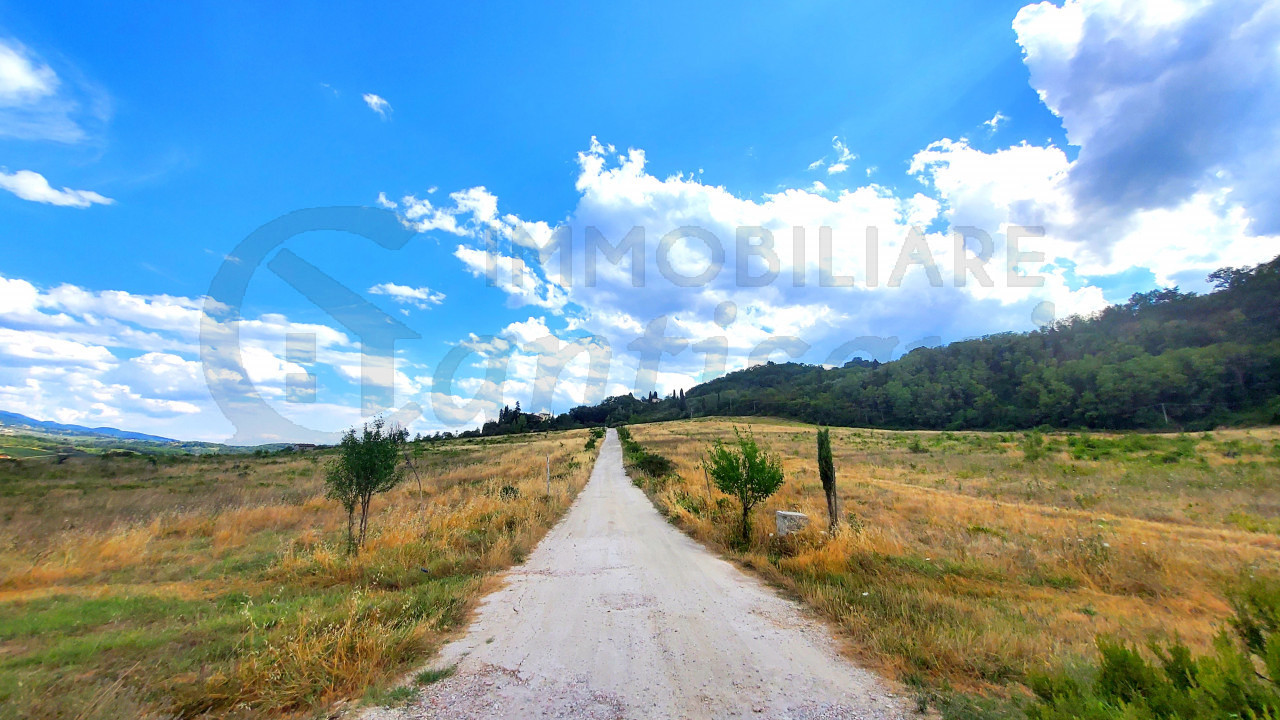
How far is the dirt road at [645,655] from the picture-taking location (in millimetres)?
4559

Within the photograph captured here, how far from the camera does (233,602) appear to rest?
8219 mm

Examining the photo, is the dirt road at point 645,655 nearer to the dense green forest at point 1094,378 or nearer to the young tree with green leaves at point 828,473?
the young tree with green leaves at point 828,473

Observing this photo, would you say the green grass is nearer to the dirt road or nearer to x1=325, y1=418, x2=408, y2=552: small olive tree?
the dirt road

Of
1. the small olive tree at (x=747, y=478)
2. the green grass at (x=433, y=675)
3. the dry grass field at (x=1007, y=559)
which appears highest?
the small olive tree at (x=747, y=478)

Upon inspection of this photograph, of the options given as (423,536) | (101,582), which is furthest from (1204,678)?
(101,582)

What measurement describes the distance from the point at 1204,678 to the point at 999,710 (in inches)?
72.2

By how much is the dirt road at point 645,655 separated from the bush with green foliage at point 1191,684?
160 cm

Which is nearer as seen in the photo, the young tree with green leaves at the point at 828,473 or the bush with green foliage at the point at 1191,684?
the bush with green foliage at the point at 1191,684

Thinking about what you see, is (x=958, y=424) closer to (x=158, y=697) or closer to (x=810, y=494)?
(x=810, y=494)

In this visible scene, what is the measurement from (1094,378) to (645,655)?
101m

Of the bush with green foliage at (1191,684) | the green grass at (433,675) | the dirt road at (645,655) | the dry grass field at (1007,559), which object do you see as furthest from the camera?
the dry grass field at (1007,559)

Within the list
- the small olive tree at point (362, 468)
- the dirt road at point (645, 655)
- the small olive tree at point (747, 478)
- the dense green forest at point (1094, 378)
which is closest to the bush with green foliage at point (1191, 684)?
the dirt road at point (645, 655)

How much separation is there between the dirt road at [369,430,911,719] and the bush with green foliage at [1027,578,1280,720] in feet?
5.24

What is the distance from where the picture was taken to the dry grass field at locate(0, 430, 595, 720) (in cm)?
466
